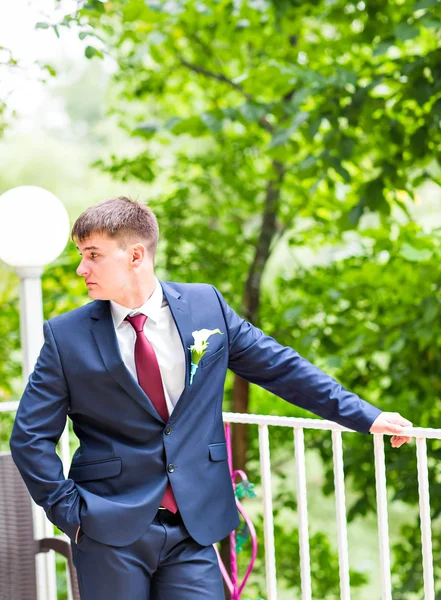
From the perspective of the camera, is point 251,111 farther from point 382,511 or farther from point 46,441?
point 46,441

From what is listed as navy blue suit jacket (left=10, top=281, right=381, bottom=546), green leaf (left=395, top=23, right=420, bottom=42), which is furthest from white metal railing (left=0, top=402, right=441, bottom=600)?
green leaf (left=395, top=23, right=420, bottom=42)

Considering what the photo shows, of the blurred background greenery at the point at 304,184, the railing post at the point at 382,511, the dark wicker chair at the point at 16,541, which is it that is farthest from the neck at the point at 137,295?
the blurred background greenery at the point at 304,184

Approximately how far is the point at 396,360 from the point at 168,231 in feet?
6.81

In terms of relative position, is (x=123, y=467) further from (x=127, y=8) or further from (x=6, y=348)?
(x=6, y=348)

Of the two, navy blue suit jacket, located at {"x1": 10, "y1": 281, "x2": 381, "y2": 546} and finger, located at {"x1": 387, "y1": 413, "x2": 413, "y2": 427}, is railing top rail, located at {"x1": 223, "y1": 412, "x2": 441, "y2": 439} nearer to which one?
finger, located at {"x1": 387, "y1": 413, "x2": 413, "y2": 427}

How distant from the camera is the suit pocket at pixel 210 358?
6.50 ft

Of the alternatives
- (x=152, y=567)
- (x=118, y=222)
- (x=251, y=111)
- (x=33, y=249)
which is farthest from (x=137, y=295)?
(x=251, y=111)

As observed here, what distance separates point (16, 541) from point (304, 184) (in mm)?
3904

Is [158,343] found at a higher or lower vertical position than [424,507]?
higher

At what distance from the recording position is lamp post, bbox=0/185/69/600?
268 cm

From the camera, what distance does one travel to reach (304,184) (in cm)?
593

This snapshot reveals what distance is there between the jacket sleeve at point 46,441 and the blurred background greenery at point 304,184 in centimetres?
174

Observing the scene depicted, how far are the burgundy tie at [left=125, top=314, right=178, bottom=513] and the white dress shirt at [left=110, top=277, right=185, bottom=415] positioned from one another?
0.02 meters

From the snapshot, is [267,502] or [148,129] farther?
[148,129]
